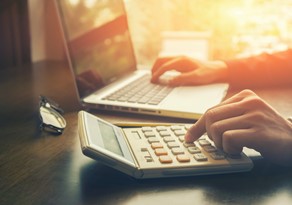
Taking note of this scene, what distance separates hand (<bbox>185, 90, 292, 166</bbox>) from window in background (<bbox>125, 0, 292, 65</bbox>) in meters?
1.08

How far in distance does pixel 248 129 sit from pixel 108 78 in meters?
0.53

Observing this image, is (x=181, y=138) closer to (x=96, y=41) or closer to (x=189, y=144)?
(x=189, y=144)

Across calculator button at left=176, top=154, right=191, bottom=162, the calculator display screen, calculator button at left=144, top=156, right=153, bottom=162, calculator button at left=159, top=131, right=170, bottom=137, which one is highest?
the calculator display screen

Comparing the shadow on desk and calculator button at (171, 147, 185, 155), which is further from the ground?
calculator button at (171, 147, 185, 155)

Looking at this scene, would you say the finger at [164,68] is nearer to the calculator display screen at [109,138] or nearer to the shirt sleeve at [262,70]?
the shirt sleeve at [262,70]

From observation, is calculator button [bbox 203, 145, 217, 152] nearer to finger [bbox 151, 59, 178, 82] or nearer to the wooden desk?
the wooden desk

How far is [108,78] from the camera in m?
1.00

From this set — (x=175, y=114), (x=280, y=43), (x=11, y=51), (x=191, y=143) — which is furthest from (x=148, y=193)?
(x=280, y=43)

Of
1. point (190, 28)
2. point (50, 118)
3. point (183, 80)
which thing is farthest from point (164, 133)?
point (190, 28)

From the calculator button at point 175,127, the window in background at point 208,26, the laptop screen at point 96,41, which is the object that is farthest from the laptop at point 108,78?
the window in background at point 208,26

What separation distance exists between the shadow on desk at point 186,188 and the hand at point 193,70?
18.8 inches

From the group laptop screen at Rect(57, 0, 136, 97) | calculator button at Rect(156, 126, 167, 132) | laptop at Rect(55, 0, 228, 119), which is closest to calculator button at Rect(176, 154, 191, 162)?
calculator button at Rect(156, 126, 167, 132)

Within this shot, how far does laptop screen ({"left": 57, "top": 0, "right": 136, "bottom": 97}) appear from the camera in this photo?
0.89 metres

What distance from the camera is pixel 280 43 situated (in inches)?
64.6
